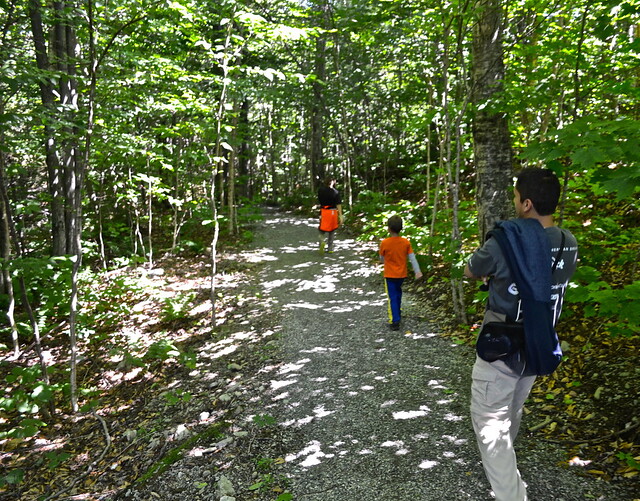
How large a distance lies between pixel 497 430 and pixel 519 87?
390 centimetres

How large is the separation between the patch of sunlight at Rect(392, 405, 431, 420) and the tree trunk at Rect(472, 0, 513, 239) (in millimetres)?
2590

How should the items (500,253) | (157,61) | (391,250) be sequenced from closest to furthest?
1. (500,253)
2. (391,250)
3. (157,61)

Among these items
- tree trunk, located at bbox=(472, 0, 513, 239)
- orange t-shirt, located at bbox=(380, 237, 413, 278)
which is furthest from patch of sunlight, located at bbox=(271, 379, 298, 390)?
tree trunk, located at bbox=(472, 0, 513, 239)

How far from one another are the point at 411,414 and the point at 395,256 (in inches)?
96.6

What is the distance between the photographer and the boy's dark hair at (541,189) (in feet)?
7.73

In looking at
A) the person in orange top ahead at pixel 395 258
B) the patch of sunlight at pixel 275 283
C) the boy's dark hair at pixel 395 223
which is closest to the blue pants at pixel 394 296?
the person in orange top ahead at pixel 395 258

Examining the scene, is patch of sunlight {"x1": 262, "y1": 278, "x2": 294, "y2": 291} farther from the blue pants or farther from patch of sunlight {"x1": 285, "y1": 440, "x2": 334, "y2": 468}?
patch of sunlight {"x1": 285, "y1": 440, "x2": 334, "y2": 468}

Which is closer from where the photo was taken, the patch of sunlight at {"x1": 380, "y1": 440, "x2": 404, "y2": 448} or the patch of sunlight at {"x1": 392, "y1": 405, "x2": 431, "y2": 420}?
the patch of sunlight at {"x1": 380, "y1": 440, "x2": 404, "y2": 448}

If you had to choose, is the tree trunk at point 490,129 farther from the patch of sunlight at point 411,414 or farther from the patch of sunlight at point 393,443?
the patch of sunlight at point 393,443

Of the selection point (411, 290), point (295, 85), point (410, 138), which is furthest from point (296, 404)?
point (410, 138)

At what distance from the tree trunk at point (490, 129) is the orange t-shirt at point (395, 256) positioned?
3.91 feet

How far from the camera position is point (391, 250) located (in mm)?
5945

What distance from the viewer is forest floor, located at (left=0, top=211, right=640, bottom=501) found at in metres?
3.21

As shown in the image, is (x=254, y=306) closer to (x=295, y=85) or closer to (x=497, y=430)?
(x=497, y=430)
